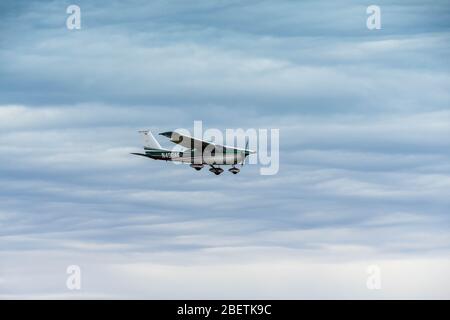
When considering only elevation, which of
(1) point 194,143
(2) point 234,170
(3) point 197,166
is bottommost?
(2) point 234,170

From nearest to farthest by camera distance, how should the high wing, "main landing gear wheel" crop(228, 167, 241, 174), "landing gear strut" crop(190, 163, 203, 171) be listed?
the high wing
"main landing gear wheel" crop(228, 167, 241, 174)
"landing gear strut" crop(190, 163, 203, 171)

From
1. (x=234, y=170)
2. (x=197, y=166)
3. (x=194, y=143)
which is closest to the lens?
(x=234, y=170)

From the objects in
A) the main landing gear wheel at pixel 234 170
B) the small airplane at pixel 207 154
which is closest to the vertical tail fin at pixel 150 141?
the small airplane at pixel 207 154

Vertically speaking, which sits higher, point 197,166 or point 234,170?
point 197,166

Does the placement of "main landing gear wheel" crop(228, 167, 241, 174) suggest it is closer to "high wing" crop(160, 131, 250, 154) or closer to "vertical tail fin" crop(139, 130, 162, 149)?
"high wing" crop(160, 131, 250, 154)

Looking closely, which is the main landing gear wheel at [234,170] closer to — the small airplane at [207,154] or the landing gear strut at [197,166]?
the small airplane at [207,154]

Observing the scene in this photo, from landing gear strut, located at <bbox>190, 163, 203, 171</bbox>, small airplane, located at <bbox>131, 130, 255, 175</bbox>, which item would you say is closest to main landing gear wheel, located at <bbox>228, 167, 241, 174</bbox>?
small airplane, located at <bbox>131, 130, 255, 175</bbox>

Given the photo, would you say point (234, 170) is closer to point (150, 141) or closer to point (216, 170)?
point (216, 170)

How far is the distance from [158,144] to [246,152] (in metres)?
21.0

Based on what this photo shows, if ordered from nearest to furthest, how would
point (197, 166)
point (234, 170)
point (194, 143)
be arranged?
point (234, 170) → point (194, 143) → point (197, 166)

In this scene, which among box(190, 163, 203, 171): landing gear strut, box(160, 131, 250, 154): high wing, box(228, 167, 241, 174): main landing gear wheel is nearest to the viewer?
box(160, 131, 250, 154): high wing

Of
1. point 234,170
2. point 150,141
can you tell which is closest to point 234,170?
point 234,170
